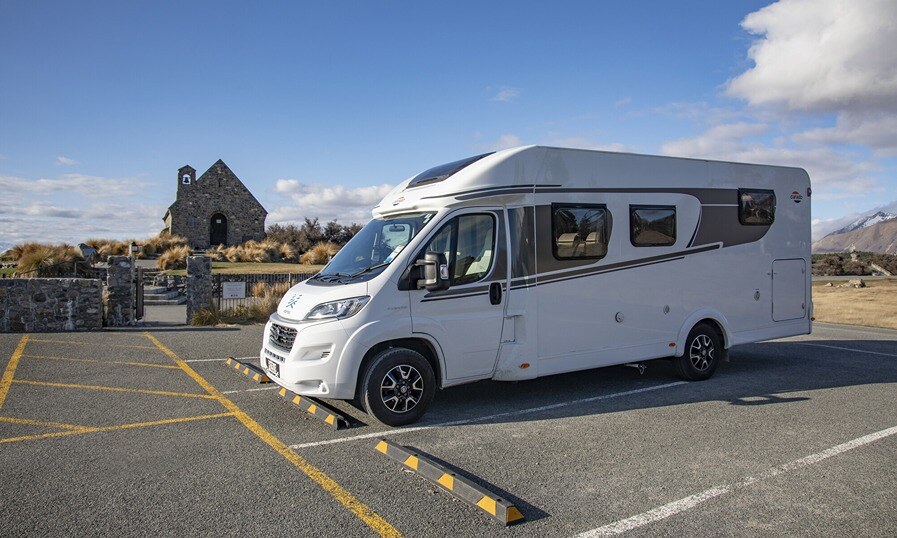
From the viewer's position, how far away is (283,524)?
3.97 m

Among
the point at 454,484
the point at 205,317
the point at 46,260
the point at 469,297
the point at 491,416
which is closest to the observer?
the point at 454,484

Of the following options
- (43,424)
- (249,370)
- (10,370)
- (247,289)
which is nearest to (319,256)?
(247,289)

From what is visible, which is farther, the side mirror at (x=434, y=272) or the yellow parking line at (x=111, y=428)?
the side mirror at (x=434, y=272)

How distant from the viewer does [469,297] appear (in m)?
6.53

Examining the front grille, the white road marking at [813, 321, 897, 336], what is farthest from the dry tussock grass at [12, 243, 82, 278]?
the white road marking at [813, 321, 897, 336]

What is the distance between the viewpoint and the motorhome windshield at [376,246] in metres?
6.51

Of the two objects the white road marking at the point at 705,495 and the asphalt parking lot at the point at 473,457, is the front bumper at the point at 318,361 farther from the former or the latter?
the white road marking at the point at 705,495

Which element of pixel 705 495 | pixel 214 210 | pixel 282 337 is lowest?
pixel 705 495

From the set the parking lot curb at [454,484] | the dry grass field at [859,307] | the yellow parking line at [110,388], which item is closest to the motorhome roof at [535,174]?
the parking lot curb at [454,484]

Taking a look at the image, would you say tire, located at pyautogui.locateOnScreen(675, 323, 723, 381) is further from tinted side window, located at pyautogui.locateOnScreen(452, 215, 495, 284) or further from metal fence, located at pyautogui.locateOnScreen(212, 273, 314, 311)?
metal fence, located at pyautogui.locateOnScreen(212, 273, 314, 311)

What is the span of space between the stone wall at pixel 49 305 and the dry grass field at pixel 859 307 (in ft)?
62.2

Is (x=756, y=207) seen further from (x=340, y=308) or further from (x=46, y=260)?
(x=46, y=260)

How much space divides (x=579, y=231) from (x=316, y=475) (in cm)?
414

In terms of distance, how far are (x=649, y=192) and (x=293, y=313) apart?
15.4 feet
